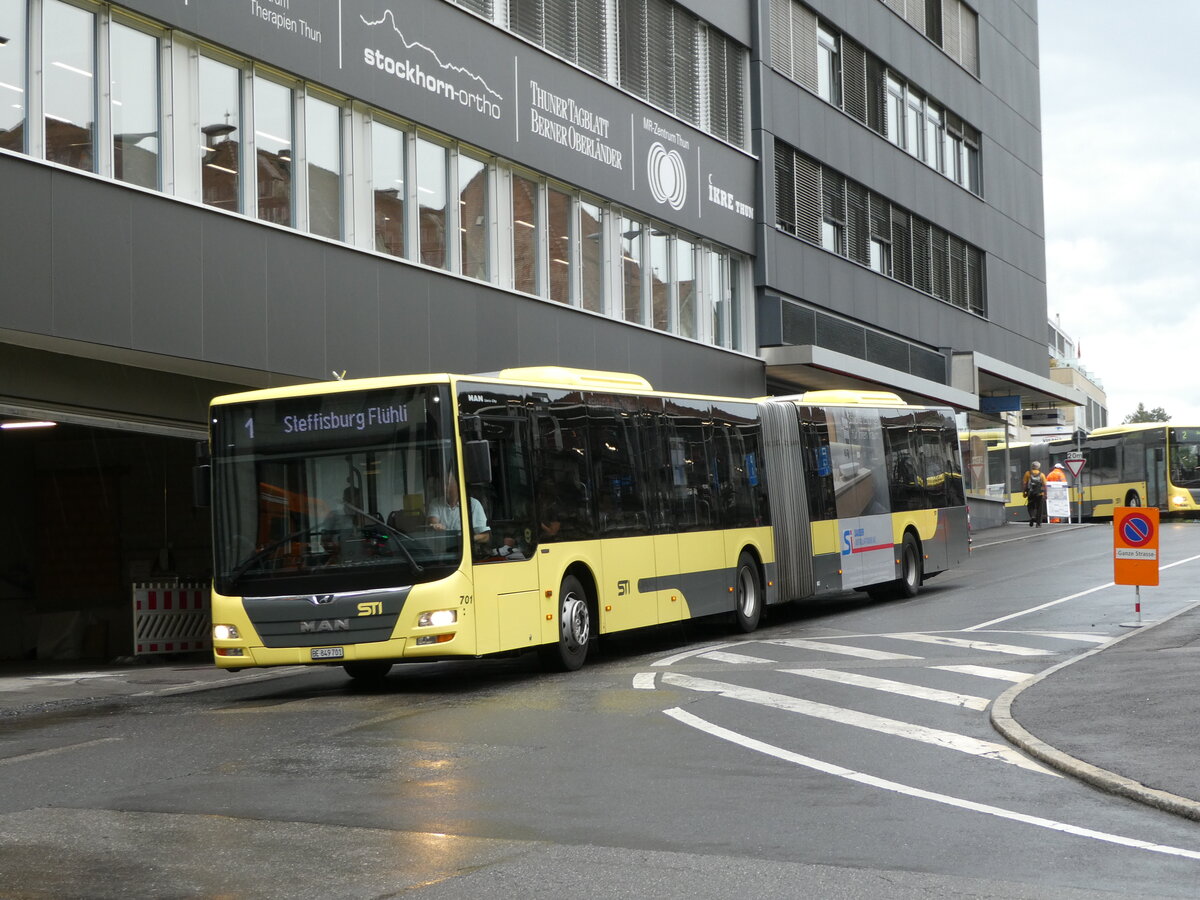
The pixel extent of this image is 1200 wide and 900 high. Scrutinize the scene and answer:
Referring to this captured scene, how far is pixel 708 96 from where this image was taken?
3428 centimetres

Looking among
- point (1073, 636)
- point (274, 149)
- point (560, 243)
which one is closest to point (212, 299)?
point (274, 149)

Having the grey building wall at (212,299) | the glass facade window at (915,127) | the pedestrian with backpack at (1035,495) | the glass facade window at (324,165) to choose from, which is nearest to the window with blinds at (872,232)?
the glass facade window at (915,127)

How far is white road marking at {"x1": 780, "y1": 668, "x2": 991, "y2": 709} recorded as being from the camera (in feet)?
42.1

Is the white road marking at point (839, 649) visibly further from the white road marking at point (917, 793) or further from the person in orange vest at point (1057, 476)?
the person in orange vest at point (1057, 476)

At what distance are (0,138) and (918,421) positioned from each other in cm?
1571

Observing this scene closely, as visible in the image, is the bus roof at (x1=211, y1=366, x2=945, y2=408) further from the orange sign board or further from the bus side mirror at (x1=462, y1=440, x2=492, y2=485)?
the orange sign board

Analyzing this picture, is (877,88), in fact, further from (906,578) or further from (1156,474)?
(906,578)

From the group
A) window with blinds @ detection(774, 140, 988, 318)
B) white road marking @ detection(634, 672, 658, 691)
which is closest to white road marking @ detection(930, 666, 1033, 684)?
white road marking @ detection(634, 672, 658, 691)

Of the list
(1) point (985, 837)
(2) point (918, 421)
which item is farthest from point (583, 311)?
(1) point (985, 837)

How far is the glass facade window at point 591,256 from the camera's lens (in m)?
29.2

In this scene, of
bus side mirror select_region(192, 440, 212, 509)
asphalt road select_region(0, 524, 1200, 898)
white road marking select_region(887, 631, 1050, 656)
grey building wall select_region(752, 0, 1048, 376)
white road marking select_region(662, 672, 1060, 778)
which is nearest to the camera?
asphalt road select_region(0, 524, 1200, 898)

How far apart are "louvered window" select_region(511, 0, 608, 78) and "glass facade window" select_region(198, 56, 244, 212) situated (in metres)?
7.56

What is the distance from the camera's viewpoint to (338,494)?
1441cm

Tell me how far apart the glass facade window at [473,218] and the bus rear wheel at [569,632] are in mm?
10130
